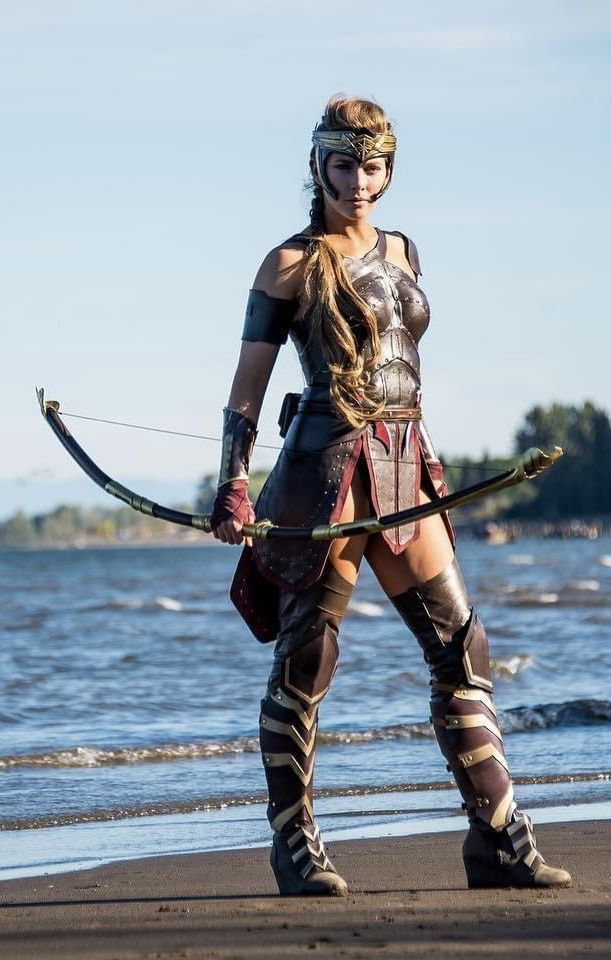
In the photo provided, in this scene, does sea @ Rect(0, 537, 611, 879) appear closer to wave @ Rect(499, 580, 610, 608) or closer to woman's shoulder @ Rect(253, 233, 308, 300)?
woman's shoulder @ Rect(253, 233, 308, 300)

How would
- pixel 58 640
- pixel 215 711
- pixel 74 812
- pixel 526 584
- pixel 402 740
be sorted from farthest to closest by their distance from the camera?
pixel 526 584
pixel 58 640
pixel 215 711
pixel 402 740
pixel 74 812

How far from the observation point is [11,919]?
14.9 feet

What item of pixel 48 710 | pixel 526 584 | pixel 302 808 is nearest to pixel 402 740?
pixel 48 710

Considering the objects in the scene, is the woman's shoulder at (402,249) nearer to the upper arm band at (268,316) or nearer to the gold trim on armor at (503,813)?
the upper arm band at (268,316)

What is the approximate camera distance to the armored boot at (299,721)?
464 centimetres

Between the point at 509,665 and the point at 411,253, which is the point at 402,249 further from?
the point at 509,665

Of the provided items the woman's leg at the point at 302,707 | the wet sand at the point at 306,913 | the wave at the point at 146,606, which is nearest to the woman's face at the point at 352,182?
the woman's leg at the point at 302,707

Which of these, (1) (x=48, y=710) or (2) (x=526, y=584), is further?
(2) (x=526, y=584)

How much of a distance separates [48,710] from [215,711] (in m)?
1.22

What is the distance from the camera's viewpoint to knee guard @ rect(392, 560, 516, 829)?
4.62m

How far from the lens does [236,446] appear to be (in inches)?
185

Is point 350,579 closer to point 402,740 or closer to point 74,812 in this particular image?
point 74,812

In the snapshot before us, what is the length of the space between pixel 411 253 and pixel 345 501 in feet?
2.67

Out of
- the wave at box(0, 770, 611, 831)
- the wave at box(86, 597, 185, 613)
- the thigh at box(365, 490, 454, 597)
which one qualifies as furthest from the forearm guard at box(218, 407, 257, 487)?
the wave at box(86, 597, 185, 613)
